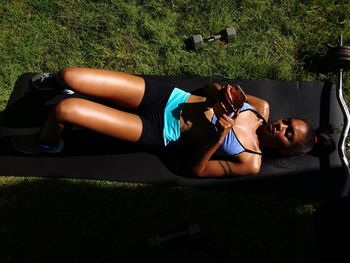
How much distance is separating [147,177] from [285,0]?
2.47 meters

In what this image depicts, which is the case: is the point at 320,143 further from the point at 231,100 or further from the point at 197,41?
the point at 197,41

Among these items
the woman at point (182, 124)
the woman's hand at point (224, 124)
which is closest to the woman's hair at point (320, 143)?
the woman at point (182, 124)

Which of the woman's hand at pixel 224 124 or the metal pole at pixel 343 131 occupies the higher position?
the woman's hand at pixel 224 124

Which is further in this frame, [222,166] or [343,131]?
[343,131]

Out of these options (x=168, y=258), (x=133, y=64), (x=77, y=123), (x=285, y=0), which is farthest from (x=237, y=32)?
(x=168, y=258)

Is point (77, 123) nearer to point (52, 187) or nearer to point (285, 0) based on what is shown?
point (52, 187)

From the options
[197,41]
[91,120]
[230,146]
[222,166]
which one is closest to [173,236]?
[222,166]

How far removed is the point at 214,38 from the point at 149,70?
0.74 meters

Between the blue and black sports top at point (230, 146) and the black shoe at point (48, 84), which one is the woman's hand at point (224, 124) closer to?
the blue and black sports top at point (230, 146)

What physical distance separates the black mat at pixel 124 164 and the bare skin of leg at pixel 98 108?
0.26m

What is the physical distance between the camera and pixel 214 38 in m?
4.48

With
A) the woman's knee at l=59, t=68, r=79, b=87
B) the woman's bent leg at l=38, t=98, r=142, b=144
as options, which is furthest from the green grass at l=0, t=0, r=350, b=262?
the woman's knee at l=59, t=68, r=79, b=87

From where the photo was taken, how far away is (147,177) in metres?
3.75

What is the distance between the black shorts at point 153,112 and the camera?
363 cm
